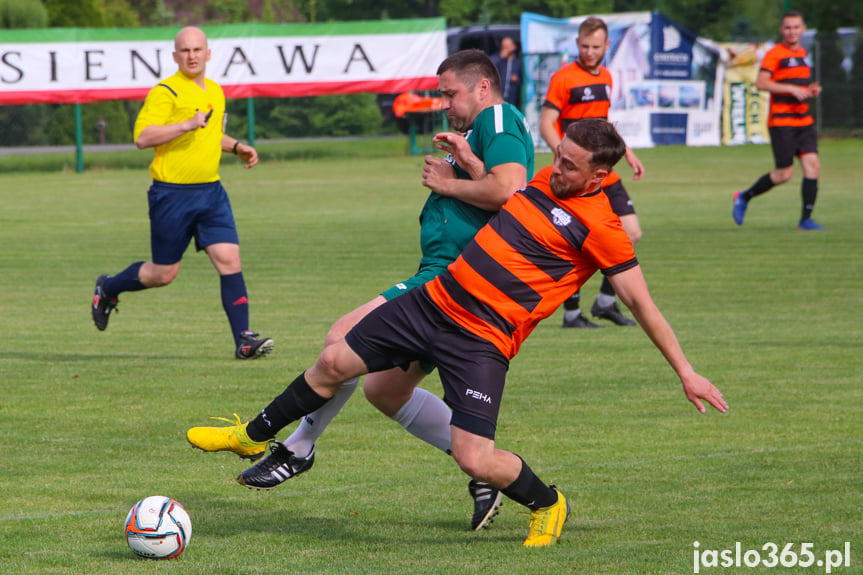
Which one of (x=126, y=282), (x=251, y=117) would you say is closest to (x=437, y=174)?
(x=126, y=282)

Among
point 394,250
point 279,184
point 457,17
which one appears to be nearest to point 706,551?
point 394,250

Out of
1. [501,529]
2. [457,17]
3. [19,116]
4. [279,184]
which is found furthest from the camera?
[457,17]

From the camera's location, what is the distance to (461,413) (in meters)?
5.00

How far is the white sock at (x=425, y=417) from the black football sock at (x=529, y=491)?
26.4 inches

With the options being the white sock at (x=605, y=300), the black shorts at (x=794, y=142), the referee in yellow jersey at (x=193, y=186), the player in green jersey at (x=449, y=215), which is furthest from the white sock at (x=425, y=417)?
the black shorts at (x=794, y=142)

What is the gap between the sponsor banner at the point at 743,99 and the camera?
35.3m

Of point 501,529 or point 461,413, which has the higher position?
point 461,413

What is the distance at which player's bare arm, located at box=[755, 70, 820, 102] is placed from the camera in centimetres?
1630

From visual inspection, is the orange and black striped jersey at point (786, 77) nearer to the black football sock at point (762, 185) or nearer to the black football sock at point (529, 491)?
the black football sock at point (762, 185)

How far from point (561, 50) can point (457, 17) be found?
22180 mm

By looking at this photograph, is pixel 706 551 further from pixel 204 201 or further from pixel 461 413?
pixel 204 201

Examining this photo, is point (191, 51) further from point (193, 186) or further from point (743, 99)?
point (743, 99)

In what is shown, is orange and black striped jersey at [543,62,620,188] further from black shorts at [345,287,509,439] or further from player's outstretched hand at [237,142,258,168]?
black shorts at [345,287,509,439]

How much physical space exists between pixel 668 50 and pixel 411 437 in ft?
94.7
